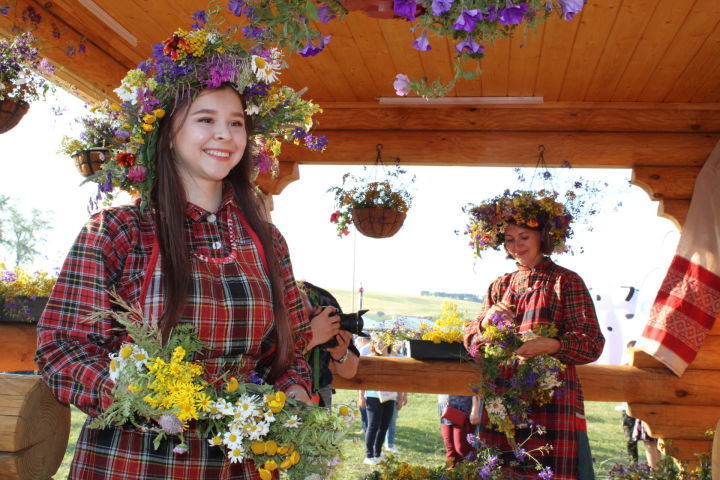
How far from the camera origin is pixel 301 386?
194 cm

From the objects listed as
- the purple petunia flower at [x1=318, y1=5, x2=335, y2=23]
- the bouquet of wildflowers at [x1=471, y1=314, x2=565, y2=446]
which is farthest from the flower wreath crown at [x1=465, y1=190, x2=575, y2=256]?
the purple petunia flower at [x1=318, y1=5, x2=335, y2=23]

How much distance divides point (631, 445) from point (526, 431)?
3.46m

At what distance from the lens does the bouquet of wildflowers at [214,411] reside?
57.0 inches

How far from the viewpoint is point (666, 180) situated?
5609 millimetres

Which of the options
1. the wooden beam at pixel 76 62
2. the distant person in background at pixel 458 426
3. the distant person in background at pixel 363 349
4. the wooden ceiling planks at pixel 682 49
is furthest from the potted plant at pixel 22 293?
the distant person in background at pixel 363 349

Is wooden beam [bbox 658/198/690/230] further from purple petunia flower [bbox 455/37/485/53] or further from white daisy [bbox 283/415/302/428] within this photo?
white daisy [bbox 283/415/302/428]

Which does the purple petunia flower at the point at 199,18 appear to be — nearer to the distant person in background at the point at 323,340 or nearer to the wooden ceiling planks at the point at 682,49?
the distant person in background at the point at 323,340

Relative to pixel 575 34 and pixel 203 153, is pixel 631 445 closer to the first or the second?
pixel 575 34

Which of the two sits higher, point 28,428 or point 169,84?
point 169,84

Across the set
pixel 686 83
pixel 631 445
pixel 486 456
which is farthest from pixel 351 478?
pixel 686 83

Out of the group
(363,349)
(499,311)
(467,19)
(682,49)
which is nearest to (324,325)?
(499,311)

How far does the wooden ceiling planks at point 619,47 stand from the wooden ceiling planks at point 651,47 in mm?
35

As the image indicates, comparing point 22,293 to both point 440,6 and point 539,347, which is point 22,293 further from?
point 440,6

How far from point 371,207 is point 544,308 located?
5.51 ft
